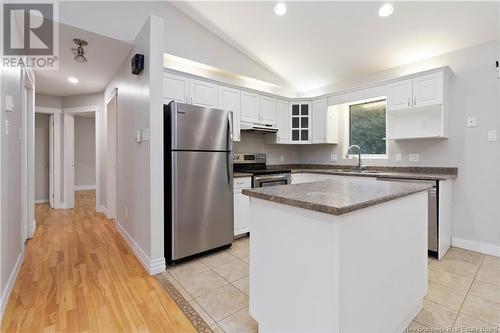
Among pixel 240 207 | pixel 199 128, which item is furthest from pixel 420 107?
pixel 199 128

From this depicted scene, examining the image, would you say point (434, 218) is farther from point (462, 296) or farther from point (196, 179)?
point (196, 179)

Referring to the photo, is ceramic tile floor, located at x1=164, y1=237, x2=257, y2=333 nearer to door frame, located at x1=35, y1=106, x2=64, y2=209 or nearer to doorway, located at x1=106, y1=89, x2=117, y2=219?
doorway, located at x1=106, y1=89, x2=117, y2=219

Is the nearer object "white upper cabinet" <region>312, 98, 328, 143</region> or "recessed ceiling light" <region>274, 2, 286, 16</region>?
"recessed ceiling light" <region>274, 2, 286, 16</region>

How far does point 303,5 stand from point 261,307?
3.26 metres

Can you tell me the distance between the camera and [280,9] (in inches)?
117

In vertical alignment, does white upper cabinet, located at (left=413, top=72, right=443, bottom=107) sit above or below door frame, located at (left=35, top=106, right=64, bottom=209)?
above

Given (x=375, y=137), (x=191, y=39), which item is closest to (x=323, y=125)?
(x=375, y=137)

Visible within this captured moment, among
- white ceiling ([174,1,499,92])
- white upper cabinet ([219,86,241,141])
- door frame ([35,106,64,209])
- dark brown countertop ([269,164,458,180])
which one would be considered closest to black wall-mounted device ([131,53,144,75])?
white upper cabinet ([219,86,241,141])

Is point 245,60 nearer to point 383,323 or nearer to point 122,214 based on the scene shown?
point 122,214

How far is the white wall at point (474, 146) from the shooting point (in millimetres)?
2729

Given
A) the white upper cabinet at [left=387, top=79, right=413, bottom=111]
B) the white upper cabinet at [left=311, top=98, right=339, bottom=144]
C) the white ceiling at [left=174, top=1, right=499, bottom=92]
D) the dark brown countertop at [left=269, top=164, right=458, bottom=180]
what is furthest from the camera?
the white upper cabinet at [left=311, top=98, right=339, bottom=144]

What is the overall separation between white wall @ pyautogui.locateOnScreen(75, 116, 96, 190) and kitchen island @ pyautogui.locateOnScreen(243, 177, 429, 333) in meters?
7.76

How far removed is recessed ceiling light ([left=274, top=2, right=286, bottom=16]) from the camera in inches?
116

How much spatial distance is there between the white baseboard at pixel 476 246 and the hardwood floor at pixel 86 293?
328cm
